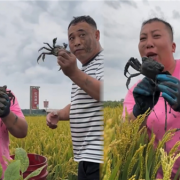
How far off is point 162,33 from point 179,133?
0.74 feet

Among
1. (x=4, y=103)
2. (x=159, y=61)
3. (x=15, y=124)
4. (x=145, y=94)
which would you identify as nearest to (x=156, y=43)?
(x=159, y=61)

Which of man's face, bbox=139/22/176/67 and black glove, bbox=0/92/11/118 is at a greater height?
man's face, bbox=139/22/176/67

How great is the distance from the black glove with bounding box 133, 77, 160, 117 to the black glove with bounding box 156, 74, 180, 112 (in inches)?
0.7

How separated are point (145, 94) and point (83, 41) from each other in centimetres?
→ 37

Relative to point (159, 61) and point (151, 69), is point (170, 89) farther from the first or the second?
point (159, 61)

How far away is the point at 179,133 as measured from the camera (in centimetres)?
54

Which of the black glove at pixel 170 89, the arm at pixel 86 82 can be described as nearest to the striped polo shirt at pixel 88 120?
the arm at pixel 86 82

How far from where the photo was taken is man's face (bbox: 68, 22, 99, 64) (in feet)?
2.51

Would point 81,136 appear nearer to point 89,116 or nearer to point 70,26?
point 89,116

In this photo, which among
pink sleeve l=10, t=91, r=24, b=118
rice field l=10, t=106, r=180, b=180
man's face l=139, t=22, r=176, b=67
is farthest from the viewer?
pink sleeve l=10, t=91, r=24, b=118

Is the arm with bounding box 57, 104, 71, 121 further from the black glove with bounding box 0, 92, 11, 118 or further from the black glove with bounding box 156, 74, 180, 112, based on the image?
the black glove with bounding box 156, 74, 180, 112

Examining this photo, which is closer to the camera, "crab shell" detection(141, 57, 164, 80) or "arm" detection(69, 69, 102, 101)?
"crab shell" detection(141, 57, 164, 80)

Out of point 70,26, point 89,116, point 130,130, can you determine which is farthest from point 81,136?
point 130,130

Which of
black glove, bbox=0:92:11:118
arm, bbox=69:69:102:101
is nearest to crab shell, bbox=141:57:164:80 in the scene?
arm, bbox=69:69:102:101
